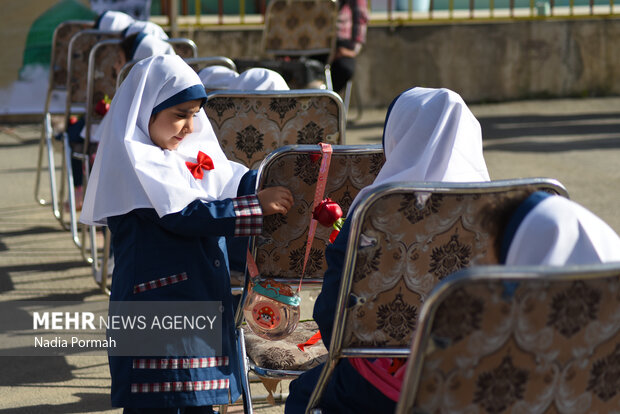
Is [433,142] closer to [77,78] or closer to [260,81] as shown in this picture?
[260,81]

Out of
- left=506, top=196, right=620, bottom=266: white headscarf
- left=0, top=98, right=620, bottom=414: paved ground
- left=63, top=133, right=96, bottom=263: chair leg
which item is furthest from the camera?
left=63, top=133, right=96, bottom=263: chair leg

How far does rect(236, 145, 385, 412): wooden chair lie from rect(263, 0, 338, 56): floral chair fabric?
5.26 m

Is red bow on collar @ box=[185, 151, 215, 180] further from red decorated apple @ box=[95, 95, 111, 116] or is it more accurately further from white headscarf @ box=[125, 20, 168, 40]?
white headscarf @ box=[125, 20, 168, 40]

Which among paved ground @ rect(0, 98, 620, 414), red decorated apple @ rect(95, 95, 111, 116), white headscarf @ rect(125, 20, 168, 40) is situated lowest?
paved ground @ rect(0, 98, 620, 414)

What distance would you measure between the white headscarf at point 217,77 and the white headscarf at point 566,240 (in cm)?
270

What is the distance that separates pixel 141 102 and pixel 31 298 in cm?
253

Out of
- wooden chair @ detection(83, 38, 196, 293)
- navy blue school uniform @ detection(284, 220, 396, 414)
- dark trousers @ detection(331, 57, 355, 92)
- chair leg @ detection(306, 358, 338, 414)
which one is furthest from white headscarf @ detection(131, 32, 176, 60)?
dark trousers @ detection(331, 57, 355, 92)

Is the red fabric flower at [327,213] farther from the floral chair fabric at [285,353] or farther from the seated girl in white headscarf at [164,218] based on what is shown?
the floral chair fabric at [285,353]

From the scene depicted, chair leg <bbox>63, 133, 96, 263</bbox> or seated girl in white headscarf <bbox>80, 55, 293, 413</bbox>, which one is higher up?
seated girl in white headscarf <bbox>80, 55, 293, 413</bbox>

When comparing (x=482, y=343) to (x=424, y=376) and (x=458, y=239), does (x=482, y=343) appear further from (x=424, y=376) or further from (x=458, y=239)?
(x=458, y=239)

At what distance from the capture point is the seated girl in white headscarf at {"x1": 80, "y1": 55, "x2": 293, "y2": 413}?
252cm

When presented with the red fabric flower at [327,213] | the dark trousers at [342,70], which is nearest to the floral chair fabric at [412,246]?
the red fabric flower at [327,213]

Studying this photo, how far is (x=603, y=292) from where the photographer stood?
1541 mm

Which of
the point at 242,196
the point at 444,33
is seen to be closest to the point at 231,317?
the point at 242,196
